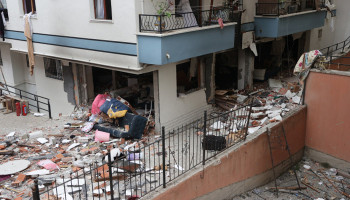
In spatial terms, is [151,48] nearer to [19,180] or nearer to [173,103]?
[173,103]

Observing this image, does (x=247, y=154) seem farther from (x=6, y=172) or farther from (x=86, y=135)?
(x=6, y=172)

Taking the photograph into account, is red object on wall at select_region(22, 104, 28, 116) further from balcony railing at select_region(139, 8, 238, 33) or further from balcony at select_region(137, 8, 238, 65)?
balcony railing at select_region(139, 8, 238, 33)

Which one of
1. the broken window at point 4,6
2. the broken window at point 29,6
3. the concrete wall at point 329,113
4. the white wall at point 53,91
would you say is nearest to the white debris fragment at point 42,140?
the white wall at point 53,91

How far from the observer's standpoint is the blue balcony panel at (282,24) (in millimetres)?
14849

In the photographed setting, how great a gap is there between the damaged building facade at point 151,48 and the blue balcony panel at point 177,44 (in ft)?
0.10

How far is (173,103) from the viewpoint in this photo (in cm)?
1286

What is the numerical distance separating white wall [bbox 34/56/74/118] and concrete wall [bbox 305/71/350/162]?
10.2 meters

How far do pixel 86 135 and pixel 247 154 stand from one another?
18.5 feet

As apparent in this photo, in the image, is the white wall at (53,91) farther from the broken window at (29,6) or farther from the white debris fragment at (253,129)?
the white debris fragment at (253,129)

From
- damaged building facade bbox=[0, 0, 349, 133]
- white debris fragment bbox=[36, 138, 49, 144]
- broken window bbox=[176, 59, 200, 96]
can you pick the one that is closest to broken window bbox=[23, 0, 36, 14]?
damaged building facade bbox=[0, 0, 349, 133]

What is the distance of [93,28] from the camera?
38.8 feet

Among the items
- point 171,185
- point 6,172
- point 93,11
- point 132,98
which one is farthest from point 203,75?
point 6,172

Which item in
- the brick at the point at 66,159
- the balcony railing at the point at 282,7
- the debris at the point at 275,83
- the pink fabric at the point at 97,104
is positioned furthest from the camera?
the debris at the point at 275,83

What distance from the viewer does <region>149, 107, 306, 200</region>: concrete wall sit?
8.32 meters
